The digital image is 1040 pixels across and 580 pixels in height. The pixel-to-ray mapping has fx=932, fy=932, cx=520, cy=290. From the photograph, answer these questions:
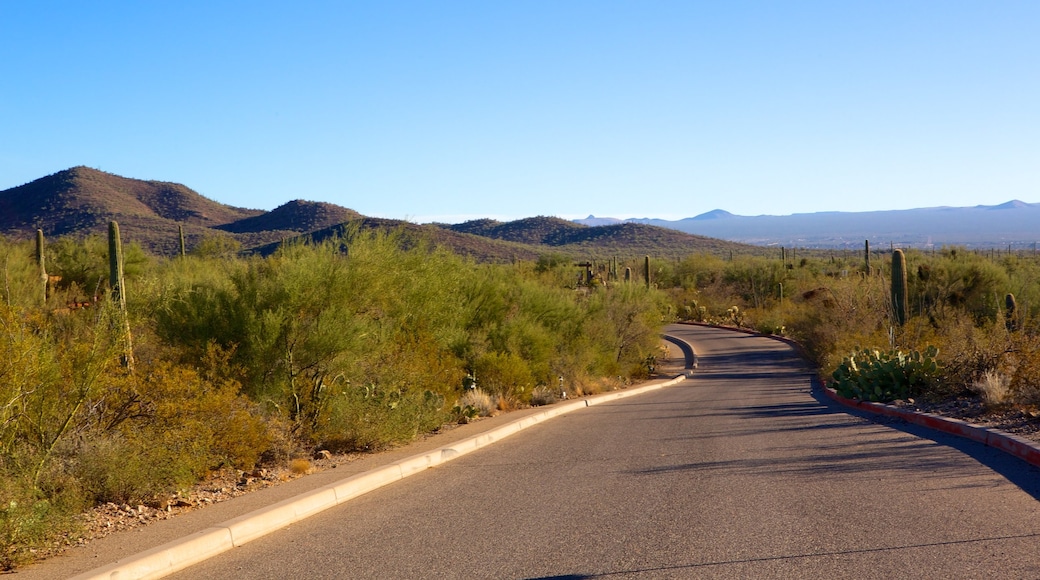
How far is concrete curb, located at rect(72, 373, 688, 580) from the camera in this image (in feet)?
21.3

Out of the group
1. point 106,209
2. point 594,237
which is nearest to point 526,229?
point 594,237

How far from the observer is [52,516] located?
272 inches

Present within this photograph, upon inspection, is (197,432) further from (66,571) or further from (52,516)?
(66,571)

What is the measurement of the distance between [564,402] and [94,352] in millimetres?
13522

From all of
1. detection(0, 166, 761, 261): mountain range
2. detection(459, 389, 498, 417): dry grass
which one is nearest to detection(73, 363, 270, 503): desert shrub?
detection(459, 389, 498, 417): dry grass

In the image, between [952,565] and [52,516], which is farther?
[52,516]

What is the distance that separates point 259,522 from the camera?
7.82 metres

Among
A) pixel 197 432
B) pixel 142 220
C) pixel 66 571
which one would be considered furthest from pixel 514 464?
pixel 142 220

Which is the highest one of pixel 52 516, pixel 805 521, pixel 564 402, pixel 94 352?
pixel 94 352

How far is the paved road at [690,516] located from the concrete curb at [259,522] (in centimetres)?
14

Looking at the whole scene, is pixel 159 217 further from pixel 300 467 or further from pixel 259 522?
pixel 259 522

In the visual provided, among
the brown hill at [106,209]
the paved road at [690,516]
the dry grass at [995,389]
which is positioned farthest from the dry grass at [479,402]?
the brown hill at [106,209]

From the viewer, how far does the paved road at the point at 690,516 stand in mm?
6543

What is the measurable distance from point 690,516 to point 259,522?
12.0ft
